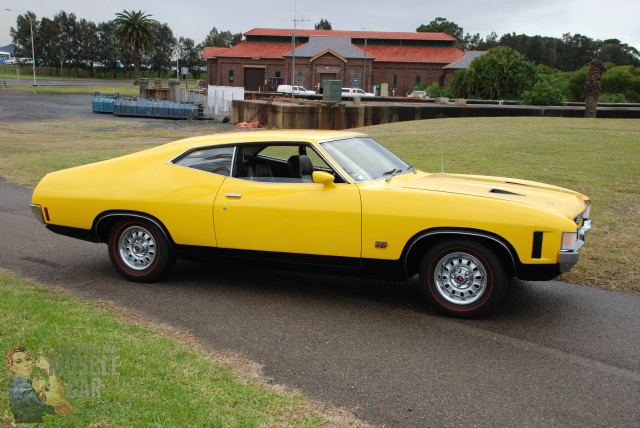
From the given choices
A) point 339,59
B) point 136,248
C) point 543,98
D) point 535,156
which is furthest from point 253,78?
point 136,248

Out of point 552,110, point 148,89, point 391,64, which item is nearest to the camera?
point 552,110

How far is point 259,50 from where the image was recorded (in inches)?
3098

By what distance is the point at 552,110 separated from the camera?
25.0 metres

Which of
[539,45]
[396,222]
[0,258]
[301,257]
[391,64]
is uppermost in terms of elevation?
[539,45]

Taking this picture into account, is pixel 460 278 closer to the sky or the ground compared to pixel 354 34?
closer to the ground

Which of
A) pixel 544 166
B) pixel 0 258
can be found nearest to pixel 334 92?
pixel 544 166

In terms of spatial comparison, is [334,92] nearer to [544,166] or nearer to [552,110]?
[552,110]

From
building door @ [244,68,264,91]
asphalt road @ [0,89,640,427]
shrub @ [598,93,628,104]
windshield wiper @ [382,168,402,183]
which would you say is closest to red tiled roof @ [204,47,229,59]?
building door @ [244,68,264,91]

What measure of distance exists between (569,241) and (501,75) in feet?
108

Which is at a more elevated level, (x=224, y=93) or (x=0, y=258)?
(x=224, y=93)

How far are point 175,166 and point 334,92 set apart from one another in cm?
2416

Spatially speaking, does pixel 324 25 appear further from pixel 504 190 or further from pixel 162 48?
pixel 504 190

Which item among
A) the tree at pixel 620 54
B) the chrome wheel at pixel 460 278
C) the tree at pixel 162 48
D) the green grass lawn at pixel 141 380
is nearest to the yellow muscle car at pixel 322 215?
the chrome wheel at pixel 460 278

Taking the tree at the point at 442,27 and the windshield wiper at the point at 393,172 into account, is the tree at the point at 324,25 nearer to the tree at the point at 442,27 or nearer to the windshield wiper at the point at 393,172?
the tree at the point at 442,27
